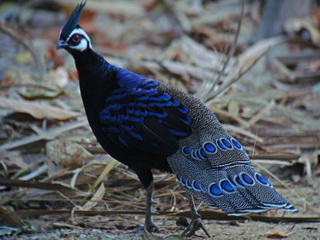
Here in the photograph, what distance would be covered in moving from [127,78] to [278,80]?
4.44 metres

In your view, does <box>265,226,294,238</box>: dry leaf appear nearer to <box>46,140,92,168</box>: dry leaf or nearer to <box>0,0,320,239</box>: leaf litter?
<box>0,0,320,239</box>: leaf litter

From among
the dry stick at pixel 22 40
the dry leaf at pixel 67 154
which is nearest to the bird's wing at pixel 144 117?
the dry leaf at pixel 67 154

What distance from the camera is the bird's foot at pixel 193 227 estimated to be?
12.1 feet

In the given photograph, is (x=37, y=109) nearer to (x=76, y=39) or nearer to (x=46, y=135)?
(x=46, y=135)

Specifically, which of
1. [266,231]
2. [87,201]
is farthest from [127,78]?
[266,231]

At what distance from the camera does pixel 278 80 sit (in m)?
7.84

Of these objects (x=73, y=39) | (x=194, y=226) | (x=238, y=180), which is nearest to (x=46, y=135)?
(x=73, y=39)

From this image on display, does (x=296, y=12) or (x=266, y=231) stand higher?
(x=296, y=12)

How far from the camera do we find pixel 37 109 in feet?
16.9

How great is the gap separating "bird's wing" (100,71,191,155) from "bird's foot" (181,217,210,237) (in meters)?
0.54

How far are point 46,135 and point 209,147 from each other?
1.93 m

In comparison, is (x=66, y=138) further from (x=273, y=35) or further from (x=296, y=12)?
(x=296, y=12)

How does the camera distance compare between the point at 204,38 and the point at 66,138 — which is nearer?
the point at 66,138

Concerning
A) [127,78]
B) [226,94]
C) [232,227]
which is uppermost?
[127,78]
